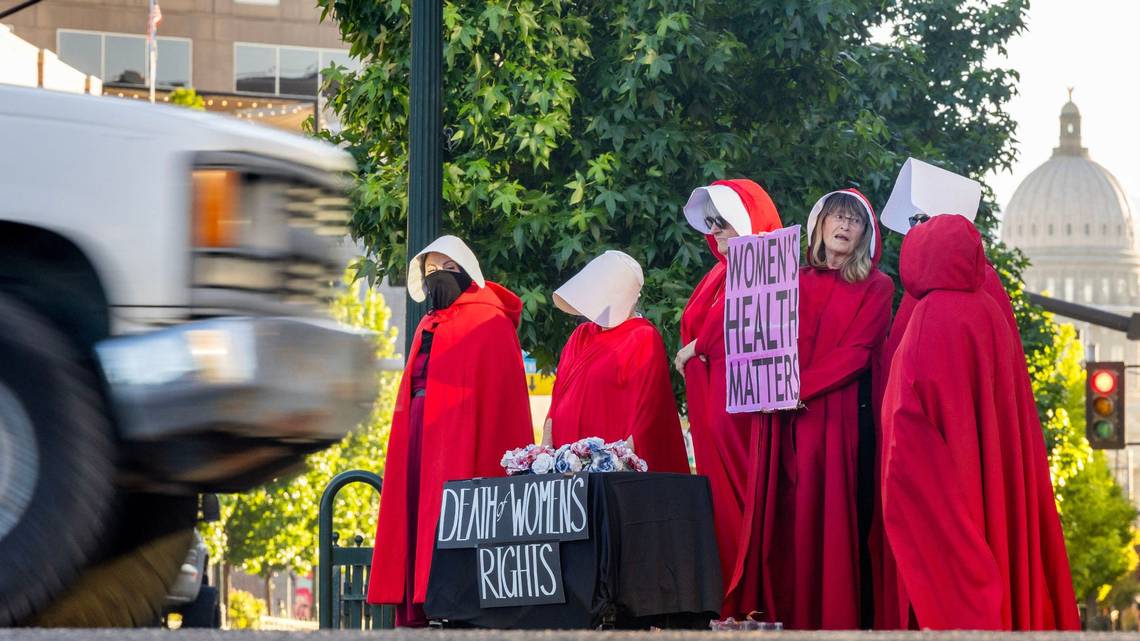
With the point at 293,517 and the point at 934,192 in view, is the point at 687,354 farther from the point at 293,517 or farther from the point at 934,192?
the point at 293,517

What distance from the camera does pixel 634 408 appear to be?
8.36 meters

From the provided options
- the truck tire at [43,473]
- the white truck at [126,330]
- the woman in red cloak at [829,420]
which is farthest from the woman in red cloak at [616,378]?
the truck tire at [43,473]

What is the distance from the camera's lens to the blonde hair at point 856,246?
7461 millimetres

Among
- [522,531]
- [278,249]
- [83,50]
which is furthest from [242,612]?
[278,249]

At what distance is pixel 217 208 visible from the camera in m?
5.29

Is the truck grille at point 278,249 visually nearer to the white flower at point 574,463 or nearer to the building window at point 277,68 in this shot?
the white flower at point 574,463

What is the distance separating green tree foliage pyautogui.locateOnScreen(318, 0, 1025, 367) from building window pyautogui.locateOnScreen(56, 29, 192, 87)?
38944 mm

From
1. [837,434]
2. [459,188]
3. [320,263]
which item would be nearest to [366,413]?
[320,263]

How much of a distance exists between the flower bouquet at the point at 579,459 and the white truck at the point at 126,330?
1543 mm

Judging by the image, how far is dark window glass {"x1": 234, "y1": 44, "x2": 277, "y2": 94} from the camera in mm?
55344

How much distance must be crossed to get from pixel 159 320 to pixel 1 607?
2.92ft

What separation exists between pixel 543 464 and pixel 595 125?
24.8 ft

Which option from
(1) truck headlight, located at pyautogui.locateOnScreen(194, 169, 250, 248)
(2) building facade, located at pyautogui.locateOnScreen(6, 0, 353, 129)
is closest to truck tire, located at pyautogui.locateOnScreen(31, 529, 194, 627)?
(1) truck headlight, located at pyautogui.locateOnScreen(194, 169, 250, 248)

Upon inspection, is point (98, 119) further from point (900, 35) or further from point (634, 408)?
point (900, 35)
